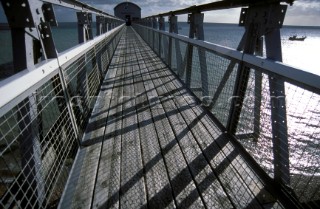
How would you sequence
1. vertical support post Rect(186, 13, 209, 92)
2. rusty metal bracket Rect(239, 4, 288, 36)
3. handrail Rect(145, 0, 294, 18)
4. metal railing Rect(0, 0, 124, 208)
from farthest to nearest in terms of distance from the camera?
vertical support post Rect(186, 13, 209, 92) < handrail Rect(145, 0, 294, 18) < rusty metal bracket Rect(239, 4, 288, 36) < metal railing Rect(0, 0, 124, 208)

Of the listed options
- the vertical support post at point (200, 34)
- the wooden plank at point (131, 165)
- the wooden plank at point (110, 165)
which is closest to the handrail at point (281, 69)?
the vertical support post at point (200, 34)

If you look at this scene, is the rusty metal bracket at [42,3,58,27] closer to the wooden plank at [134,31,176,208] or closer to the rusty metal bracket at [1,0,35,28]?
the rusty metal bracket at [1,0,35,28]

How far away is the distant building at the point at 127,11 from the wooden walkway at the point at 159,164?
58.5 m

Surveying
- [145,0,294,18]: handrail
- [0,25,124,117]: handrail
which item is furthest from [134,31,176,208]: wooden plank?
[145,0,294,18]: handrail

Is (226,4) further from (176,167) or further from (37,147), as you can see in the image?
(37,147)

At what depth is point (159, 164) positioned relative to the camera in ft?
9.10

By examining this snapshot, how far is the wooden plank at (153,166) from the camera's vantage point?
2264 millimetres

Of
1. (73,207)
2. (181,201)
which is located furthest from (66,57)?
(181,201)

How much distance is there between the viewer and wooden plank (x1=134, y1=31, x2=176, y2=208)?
2264 millimetres

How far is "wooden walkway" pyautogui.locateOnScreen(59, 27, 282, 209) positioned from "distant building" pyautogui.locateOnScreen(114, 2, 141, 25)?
58451 mm

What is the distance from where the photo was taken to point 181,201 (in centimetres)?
224

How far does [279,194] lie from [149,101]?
291cm

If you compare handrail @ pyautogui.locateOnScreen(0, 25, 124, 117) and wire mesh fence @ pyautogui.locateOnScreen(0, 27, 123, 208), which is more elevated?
handrail @ pyautogui.locateOnScreen(0, 25, 124, 117)

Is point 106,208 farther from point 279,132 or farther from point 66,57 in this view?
point 279,132
